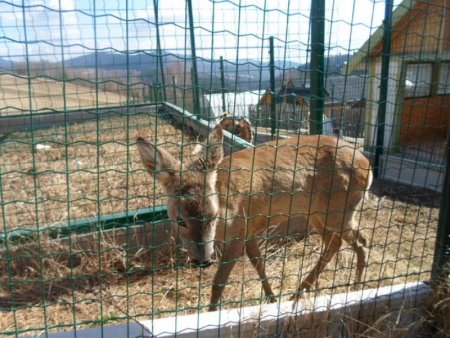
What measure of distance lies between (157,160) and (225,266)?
45.0 inches

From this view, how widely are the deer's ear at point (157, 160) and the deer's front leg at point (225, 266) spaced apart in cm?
81

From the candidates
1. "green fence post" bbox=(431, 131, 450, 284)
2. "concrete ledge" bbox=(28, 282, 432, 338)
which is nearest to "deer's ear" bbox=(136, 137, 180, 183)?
"concrete ledge" bbox=(28, 282, 432, 338)

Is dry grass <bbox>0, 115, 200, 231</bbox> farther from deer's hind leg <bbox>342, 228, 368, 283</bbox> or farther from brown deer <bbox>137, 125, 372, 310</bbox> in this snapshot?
deer's hind leg <bbox>342, 228, 368, 283</bbox>

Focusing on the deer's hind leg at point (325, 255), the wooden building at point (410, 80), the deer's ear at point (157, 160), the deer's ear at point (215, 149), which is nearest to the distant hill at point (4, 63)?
the deer's ear at point (157, 160)

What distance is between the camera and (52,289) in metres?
4.60

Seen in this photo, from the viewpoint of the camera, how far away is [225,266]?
421 cm

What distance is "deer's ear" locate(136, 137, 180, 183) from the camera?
3.57 metres

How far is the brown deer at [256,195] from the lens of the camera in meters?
3.87

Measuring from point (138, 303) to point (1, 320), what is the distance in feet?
3.75

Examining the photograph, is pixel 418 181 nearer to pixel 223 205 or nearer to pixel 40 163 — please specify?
pixel 223 205

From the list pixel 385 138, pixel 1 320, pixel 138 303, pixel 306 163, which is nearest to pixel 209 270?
pixel 138 303

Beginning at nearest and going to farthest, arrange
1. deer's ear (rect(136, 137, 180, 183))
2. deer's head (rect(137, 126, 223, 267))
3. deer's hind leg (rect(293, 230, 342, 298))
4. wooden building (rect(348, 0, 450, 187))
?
deer's ear (rect(136, 137, 180, 183))
deer's head (rect(137, 126, 223, 267))
deer's hind leg (rect(293, 230, 342, 298))
wooden building (rect(348, 0, 450, 187))

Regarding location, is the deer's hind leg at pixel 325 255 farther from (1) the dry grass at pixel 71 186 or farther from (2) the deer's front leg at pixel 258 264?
(1) the dry grass at pixel 71 186

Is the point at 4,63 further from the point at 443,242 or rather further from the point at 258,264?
the point at 443,242
